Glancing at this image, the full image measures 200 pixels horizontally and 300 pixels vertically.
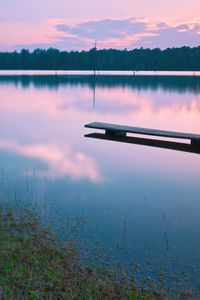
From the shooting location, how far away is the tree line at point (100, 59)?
423 feet

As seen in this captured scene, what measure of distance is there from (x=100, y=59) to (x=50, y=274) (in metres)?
130

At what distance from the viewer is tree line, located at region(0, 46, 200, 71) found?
128875 millimetres

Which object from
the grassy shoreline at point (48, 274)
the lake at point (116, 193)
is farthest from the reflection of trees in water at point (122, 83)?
the grassy shoreline at point (48, 274)

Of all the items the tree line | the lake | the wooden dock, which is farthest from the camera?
the tree line

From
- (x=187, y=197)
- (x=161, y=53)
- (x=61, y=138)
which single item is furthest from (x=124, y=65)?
(x=187, y=197)

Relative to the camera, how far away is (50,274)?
4.99 meters

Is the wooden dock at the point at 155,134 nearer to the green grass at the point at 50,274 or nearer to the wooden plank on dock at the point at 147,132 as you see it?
the wooden plank on dock at the point at 147,132

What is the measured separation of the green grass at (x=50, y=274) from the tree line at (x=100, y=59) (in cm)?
12618

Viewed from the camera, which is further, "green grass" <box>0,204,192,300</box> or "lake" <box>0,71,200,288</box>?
"lake" <box>0,71,200,288</box>

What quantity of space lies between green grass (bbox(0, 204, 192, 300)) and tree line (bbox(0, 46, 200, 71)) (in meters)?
126

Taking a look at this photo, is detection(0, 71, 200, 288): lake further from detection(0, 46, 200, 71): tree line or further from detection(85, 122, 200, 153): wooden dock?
detection(0, 46, 200, 71): tree line

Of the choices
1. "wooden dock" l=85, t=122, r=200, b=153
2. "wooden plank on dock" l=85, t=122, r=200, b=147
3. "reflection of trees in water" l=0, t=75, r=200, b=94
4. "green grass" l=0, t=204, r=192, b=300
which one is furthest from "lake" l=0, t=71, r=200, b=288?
"reflection of trees in water" l=0, t=75, r=200, b=94

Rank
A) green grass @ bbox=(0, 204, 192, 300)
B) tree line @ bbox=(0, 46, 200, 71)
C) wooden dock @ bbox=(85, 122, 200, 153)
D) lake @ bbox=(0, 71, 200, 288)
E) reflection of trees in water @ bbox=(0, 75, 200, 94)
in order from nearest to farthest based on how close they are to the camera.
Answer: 1. green grass @ bbox=(0, 204, 192, 300)
2. lake @ bbox=(0, 71, 200, 288)
3. wooden dock @ bbox=(85, 122, 200, 153)
4. reflection of trees in water @ bbox=(0, 75, 200, 94)
5. tree line @ bbox=(0, 46, 200, 71)

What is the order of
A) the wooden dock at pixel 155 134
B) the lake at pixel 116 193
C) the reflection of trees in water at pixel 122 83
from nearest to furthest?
the lake at pixel 116 193, the wooden dock at pixel 155 134, the reflection of trees in water at pixel 122 83
